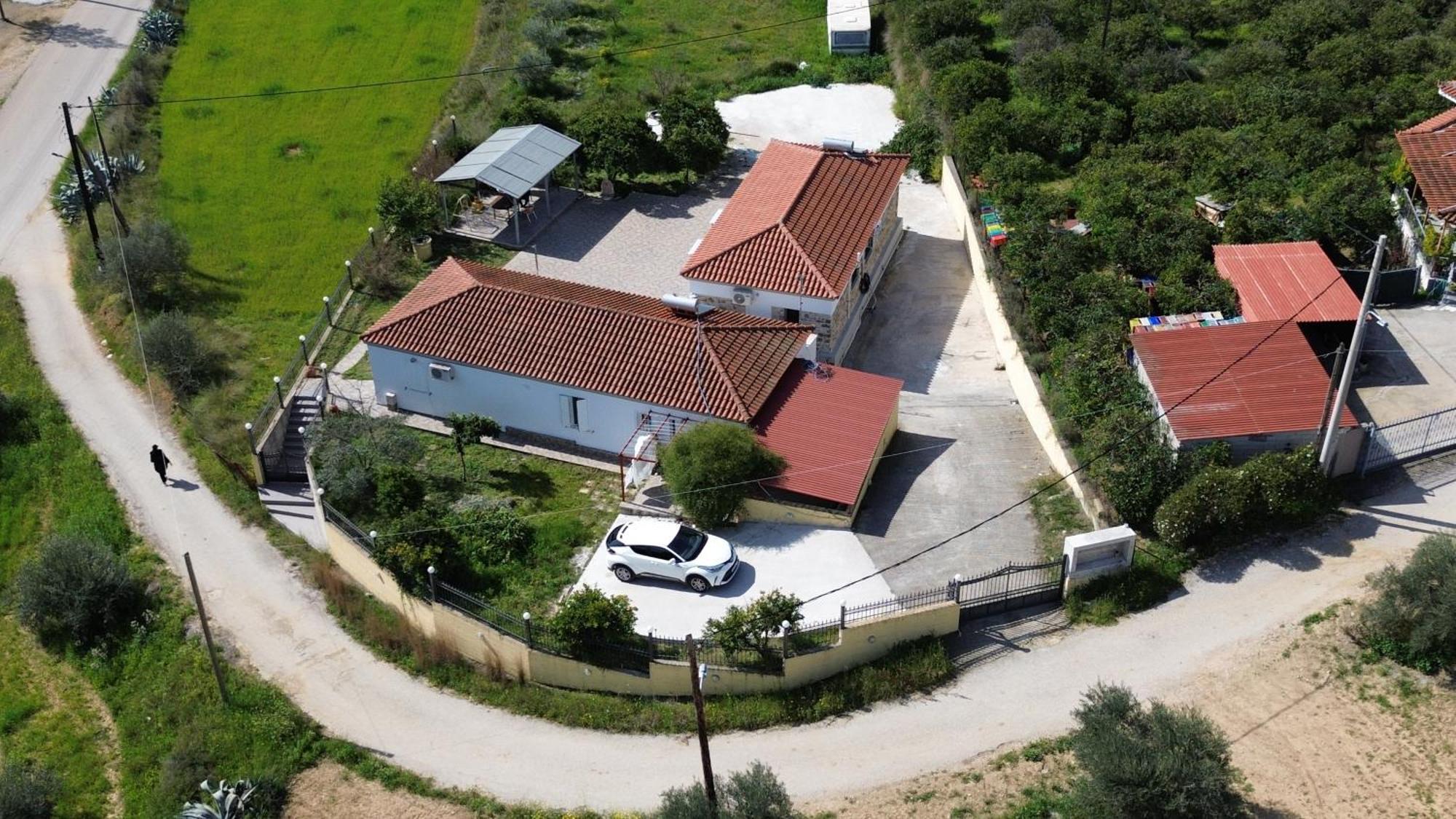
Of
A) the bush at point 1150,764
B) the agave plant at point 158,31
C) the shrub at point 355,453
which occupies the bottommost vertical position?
the shrub at point 355,453

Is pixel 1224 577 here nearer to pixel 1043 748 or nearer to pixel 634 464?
pixel 1043 748

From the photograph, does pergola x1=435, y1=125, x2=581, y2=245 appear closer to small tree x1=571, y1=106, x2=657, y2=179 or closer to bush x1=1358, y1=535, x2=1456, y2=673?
small tree x1=571, y1=106, x2=657, y2=179

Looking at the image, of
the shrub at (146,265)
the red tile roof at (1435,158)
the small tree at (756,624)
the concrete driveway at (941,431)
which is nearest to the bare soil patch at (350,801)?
the small tree at (756,624)

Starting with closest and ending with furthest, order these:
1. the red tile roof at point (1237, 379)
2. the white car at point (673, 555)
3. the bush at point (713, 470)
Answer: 1. the white car at point (673, 555)
2. the red tile roof at point (1237, 379)
3. the bush at point (713, 470)

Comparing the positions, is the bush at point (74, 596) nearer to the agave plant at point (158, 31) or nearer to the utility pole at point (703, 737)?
the utility pole at point (703, 737)

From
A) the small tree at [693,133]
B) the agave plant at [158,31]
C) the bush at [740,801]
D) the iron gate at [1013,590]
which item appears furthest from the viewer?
the agave plant at [158,31]

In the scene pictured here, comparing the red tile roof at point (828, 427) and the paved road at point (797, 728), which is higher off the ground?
the red tile roof at point (828, 427)
